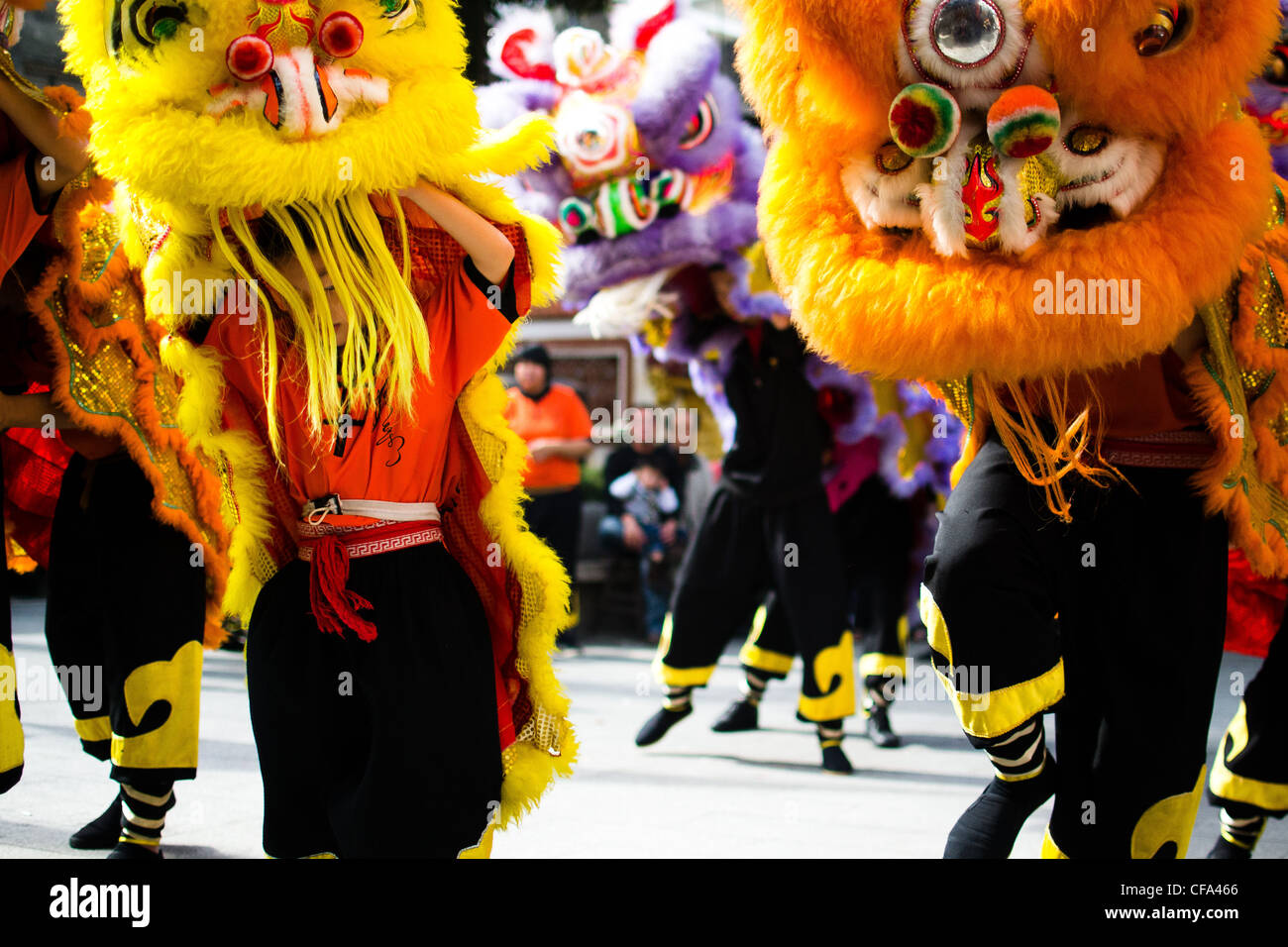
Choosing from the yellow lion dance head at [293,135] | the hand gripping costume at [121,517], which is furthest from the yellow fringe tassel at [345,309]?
the hand gripping costume at [121,517]

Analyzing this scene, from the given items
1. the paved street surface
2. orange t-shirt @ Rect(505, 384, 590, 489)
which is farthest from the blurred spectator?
the paved street surface

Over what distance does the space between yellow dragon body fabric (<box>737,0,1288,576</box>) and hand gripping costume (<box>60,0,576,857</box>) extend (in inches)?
21.2

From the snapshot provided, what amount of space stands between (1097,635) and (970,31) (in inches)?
44.5

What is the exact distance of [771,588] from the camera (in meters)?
4.86

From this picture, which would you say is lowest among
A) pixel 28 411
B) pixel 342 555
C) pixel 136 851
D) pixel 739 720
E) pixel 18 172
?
pixel 739 720

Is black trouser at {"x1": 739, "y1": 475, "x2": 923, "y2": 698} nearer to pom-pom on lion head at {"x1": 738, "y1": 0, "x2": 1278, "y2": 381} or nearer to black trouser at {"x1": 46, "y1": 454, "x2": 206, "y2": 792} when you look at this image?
black trouser at {"x1": 46, "y1": 454, "x2": 206, "y2": 792}

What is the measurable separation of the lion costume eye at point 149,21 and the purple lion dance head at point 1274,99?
7.60ft

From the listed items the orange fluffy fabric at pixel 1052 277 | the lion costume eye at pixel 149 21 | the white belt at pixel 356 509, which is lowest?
the white belt at pixel 356 509

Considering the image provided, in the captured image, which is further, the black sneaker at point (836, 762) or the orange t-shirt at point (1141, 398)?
the black sneaker at point (836, 762)

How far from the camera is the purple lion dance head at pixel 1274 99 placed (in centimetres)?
295


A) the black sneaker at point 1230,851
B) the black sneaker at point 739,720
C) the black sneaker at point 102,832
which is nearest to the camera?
the black sneaker at point 1230,851

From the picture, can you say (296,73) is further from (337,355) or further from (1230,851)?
(1230,851)

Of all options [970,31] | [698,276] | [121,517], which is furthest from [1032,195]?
[698,276]

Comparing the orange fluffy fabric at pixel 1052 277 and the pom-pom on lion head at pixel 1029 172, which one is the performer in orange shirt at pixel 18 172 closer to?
the pom-pom on lion head at pixel 1029 172
